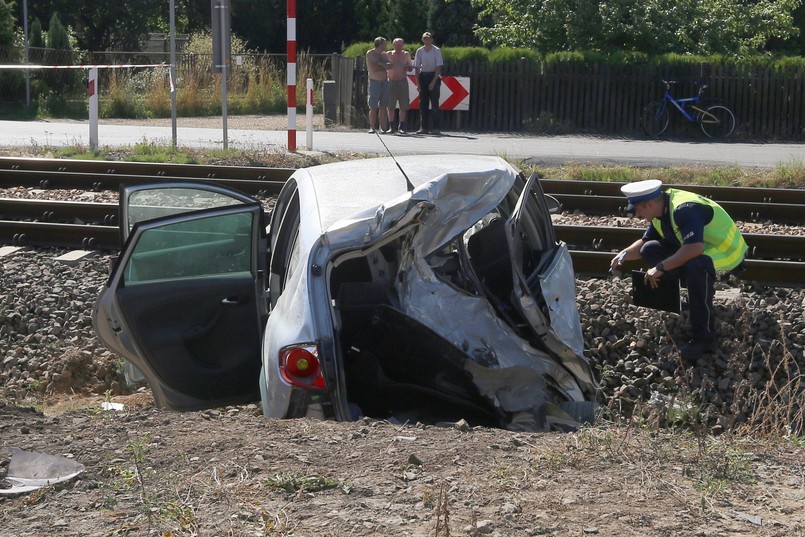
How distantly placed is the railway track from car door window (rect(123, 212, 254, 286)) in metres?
3.49

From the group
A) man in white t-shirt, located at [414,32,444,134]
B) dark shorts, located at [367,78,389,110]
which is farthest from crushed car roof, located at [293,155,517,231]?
man in white t-shirt, located at [414,32,444,134]

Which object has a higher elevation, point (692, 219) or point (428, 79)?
point (428, 79)

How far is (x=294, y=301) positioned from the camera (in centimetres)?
475

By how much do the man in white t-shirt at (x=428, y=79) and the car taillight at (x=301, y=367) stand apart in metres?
15.7

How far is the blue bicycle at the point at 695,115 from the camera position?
68.2 ft

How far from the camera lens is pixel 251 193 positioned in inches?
472

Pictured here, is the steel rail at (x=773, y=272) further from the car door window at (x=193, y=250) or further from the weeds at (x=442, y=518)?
the weeds at (x=442, y=518)

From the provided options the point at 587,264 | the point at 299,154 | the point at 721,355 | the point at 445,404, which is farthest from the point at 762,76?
the point at 445,404

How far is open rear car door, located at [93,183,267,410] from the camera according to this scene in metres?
5.50

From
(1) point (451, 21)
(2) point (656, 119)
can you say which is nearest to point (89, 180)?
(2) point (656, 119)

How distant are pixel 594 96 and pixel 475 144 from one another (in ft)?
17.0

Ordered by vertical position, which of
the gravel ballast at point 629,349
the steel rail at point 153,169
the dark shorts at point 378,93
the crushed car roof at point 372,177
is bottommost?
the gravel ballast at point 629,349

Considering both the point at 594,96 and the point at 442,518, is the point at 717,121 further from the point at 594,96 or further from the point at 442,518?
the point at 442,518

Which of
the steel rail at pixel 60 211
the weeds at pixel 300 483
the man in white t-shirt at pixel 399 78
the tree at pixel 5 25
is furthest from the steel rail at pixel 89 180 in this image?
the tree at pixel 5 25
